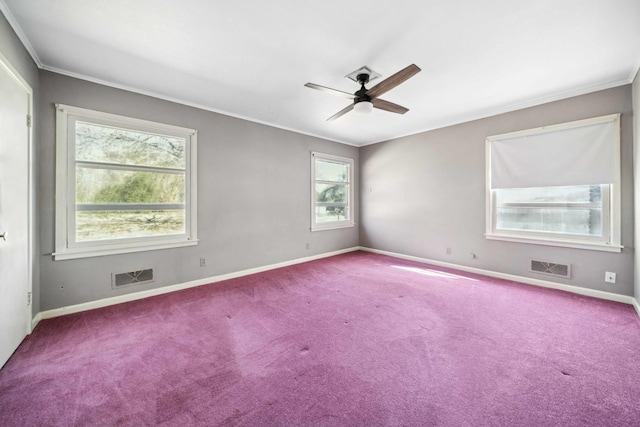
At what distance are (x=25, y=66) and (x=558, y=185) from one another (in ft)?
20.2

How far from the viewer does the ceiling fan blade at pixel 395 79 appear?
83.4 inches

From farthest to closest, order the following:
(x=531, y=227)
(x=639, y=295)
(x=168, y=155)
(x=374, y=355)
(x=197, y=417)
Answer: (x=531, y=227) < (x=168, y=155) < (x=639, y=295) < (x=374, y=355) < (x=197, y=417)

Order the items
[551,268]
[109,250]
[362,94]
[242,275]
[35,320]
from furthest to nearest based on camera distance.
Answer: [242,275]
[551,268]
[109,250]
[362,94]
[35,320]

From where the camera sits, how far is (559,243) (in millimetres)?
3418

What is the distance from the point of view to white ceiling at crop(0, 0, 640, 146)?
1872mm

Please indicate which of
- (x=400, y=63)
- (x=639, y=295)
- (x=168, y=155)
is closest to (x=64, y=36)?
(x=168, y=155)

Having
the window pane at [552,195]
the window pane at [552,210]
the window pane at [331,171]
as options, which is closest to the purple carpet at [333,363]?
the window pane at [552,210]

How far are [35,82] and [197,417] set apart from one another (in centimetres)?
350

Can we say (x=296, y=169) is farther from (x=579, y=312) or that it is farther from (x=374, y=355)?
(x=579, y=312)

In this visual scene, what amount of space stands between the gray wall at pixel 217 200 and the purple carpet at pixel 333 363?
1.51 ft

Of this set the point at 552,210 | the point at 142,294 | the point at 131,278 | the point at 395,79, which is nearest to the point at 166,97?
the point at 131,278

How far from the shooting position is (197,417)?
1426 mm

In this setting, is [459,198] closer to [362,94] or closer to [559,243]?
[559,243]

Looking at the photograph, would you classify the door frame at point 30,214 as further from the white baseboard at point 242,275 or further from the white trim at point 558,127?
the white trim at point 558,127
